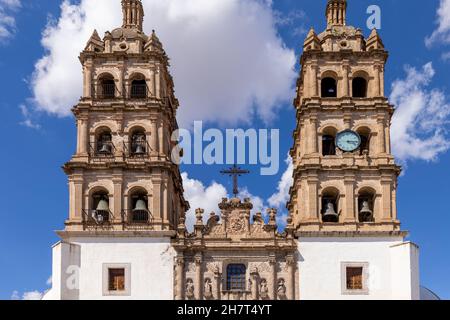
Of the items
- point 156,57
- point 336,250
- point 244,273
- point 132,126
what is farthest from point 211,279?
point 156,57

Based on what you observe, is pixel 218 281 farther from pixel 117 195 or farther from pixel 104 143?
pixel 104 143

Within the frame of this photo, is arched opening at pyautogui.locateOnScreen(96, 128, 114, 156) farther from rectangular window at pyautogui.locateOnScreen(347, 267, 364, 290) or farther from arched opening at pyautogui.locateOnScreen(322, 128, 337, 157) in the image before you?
rectangular window at pyautogui.locateOnScreen(347, 267, 364, 290)

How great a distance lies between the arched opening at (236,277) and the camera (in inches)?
1722

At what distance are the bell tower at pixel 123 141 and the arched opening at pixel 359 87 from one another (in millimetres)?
11119

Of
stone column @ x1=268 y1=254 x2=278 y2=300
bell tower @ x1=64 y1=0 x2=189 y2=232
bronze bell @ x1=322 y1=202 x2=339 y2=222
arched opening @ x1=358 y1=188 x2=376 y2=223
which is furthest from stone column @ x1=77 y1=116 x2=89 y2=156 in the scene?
arched opening @ x1=358 y1=188 x2=376 y2=223

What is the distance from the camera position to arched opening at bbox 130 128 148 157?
46.2m

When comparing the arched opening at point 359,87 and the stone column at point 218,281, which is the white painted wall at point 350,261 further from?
the arched opening at point 359,87

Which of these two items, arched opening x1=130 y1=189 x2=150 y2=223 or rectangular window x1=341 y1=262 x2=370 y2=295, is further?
arched opening x1=130 y1=189 x2=150 y2=223

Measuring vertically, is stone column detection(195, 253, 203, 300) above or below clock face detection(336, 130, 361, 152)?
below

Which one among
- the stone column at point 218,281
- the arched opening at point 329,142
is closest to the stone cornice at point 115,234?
the stone column at point 218,281

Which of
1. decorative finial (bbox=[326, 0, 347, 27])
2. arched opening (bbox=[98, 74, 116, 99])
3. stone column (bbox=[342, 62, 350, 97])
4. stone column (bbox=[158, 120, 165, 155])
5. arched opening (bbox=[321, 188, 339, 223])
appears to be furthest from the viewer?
decorative finial (bbox=[326, 0, 347, 27])

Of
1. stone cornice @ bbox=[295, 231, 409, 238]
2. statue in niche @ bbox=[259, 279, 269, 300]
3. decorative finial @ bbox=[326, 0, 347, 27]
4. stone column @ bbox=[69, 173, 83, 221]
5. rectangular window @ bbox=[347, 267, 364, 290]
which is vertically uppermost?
decorative finial @ bbox=[326, 0, 347, 27]

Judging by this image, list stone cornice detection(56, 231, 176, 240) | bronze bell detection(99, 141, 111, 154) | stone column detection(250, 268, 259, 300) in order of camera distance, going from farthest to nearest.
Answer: bronze bell detection(99, 141, 111, 154) < stone cornice detection(56, 231, 176, 240) < stone column detection(250, 268, 259, 300)
